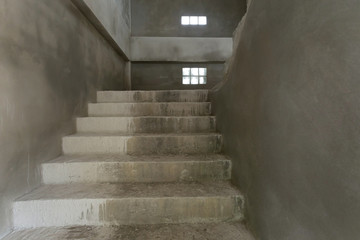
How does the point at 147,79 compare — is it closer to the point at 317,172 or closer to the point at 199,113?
Answer: the point at 199,113

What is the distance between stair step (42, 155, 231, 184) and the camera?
139cm

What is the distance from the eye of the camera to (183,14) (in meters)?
4.76

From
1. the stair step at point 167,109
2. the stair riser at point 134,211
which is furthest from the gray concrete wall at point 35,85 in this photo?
the stair step at point 167,109

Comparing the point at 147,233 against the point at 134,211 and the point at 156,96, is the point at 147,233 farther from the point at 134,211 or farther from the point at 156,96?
the point at 156,96

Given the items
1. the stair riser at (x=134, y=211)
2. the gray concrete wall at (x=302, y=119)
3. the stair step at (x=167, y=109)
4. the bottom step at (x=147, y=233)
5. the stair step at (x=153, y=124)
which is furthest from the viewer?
the stair step at (x=167, y=109)

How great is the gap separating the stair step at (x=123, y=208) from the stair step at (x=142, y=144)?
473 millimetres

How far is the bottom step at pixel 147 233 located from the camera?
1.04m

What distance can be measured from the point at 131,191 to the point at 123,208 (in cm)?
12

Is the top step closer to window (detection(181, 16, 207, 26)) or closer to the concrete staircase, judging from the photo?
the concrete staircase

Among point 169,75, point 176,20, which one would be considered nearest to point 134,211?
point 169,75

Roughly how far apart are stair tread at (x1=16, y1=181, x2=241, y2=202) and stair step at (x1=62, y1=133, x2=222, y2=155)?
0.34 m

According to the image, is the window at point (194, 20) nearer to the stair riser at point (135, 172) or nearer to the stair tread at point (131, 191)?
the stair riser at point (135, 172)

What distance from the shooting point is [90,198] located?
3.83 feet

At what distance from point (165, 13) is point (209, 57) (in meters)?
1.58
